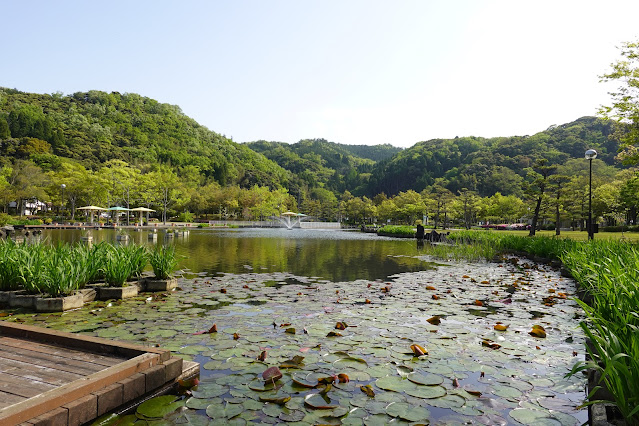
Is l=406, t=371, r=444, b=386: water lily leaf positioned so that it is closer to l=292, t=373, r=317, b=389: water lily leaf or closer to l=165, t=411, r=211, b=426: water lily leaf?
l=292, t=373, r=317, b=389: water lily leaf

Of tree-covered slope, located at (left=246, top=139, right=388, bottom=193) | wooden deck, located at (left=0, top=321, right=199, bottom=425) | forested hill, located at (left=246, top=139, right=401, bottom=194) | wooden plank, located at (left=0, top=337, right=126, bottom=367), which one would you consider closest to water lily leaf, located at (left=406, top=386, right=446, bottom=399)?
wooden deck, located at (left=0, top=321, right=199, bottom=425)

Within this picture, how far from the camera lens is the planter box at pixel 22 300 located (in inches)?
198

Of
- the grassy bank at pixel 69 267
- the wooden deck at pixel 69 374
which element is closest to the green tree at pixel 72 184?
→ the grassy bank at pixel 69 267

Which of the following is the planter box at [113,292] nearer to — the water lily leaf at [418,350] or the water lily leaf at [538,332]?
the water lily leaf at [418,350]

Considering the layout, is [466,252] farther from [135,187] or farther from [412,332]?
[135,187]

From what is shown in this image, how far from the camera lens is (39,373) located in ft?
8.05

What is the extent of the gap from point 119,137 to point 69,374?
89674mm

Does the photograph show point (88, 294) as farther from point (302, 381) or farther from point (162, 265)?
point (302, 381)

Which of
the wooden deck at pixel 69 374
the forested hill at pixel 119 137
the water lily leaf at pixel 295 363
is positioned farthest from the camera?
the forested hill at pixel 119 137

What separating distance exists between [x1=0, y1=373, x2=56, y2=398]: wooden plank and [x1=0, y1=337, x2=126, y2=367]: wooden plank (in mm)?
399

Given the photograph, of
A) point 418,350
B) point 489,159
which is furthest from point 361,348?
point 489,159

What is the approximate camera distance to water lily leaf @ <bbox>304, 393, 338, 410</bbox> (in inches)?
94.5

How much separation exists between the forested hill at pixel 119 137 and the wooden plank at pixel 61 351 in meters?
59.2

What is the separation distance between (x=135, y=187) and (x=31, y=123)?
31319mm
